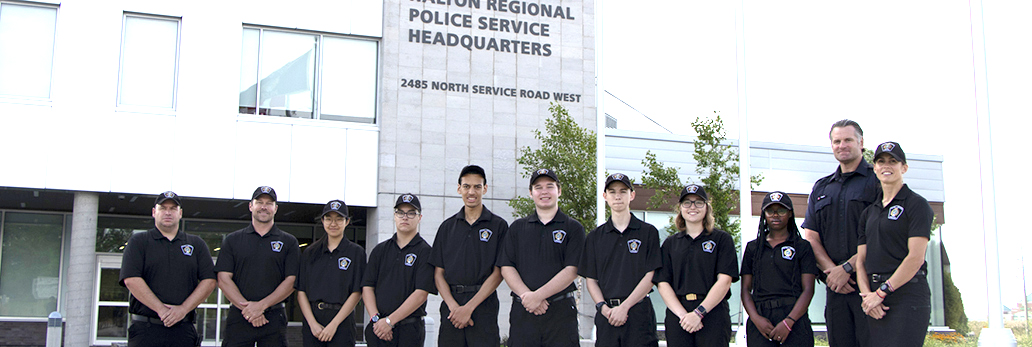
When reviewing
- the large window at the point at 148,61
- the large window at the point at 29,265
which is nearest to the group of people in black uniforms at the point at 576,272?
the large window at the point at 148,61

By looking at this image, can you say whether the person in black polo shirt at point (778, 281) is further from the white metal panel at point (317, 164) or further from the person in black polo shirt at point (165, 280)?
the white metal panel at point (317, 164)

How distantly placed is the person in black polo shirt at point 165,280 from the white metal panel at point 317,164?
7.56 meters

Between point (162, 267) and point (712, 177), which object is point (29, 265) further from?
point (712, 177)

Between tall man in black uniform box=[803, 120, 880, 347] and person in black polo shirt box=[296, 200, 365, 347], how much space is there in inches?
151

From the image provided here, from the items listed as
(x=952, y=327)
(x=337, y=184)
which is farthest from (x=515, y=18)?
(x=952, y=327)

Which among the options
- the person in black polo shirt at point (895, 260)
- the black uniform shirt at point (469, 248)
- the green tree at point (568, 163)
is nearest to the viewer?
the person in black polo shirt at point (895, 260)

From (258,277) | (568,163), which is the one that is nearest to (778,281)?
(258,277)

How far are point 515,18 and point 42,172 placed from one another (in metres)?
8.89

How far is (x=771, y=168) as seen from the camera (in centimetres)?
2303

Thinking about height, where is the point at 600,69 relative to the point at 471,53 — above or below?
below

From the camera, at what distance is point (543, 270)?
610cm

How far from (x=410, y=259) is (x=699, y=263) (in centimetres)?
239

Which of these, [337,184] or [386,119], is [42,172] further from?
[386,119]

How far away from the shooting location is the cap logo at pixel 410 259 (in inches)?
268
